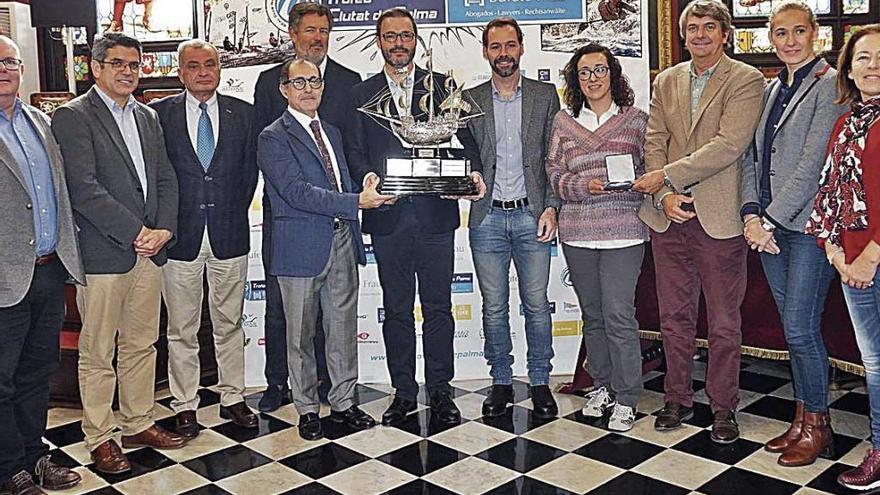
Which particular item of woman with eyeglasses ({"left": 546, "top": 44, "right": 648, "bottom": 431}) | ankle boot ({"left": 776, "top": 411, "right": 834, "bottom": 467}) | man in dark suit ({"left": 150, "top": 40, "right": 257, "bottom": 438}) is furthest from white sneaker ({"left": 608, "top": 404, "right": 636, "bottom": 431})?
man in dark suit ({"left": 150, "top": 40, "right": 257, "bottom": 438})

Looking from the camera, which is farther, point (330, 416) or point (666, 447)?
point (330, 416)

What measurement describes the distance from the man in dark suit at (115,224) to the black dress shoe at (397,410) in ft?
3.29

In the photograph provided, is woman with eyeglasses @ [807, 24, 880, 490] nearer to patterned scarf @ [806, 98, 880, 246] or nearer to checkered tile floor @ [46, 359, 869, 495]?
patterned scarf @ [806, 98, 880, 246]

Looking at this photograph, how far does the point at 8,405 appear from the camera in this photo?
3.22 metres

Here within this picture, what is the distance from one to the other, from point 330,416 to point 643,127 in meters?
1.86

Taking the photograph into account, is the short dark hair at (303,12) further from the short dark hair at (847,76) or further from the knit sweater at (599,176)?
the short dark hair at (847,76)

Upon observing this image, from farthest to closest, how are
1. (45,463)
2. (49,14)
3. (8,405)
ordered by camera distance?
(49,14) < (45,463) < (8,405)

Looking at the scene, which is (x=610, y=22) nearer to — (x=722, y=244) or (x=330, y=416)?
(x=722, y=244)

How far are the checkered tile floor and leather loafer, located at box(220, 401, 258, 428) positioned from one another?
0.04m

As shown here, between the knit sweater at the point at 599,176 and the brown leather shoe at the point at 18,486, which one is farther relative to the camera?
the knit sweater at the point at 599,176

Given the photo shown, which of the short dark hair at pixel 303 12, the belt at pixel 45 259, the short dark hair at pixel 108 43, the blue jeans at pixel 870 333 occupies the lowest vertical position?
the blue jeans at pixel 870 333

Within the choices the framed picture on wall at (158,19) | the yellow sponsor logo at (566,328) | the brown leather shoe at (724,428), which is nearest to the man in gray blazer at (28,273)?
the yellow sponsor logo at (566,328)

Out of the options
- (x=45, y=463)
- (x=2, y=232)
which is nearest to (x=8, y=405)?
(x=45, y=463)

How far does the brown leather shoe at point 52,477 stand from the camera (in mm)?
3418
